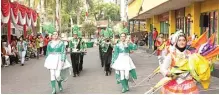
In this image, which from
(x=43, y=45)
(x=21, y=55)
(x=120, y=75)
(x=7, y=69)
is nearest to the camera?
(x=120, y=75)

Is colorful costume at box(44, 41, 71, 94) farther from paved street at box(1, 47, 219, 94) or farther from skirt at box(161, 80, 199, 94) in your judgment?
skirt at box(161, 80, 199, 94)

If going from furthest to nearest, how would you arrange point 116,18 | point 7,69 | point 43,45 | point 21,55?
point 116,18 < point 43,45 < point 21,55 < point 7,69

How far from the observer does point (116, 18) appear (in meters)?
84.1

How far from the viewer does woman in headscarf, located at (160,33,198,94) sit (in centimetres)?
592

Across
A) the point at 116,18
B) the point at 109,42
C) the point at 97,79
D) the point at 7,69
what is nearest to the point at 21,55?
the point at 7,69

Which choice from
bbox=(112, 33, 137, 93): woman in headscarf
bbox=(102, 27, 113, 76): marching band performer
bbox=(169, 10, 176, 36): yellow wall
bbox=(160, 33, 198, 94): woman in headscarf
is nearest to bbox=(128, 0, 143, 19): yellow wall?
bbox=(169, 10, 176, 36): yellow wall

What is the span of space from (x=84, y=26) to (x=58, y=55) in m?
40.3

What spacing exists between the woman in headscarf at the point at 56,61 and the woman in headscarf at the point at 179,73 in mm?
4747

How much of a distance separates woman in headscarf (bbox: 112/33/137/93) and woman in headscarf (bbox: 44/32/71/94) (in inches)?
51.6

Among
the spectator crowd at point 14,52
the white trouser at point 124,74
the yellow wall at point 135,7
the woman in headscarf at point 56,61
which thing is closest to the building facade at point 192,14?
the yellow wall at point 135,7

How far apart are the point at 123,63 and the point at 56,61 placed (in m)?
1.66

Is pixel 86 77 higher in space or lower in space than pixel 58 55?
lower

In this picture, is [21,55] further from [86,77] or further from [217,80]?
[217,80]

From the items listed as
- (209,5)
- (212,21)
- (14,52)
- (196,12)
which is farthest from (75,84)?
(196,12)
